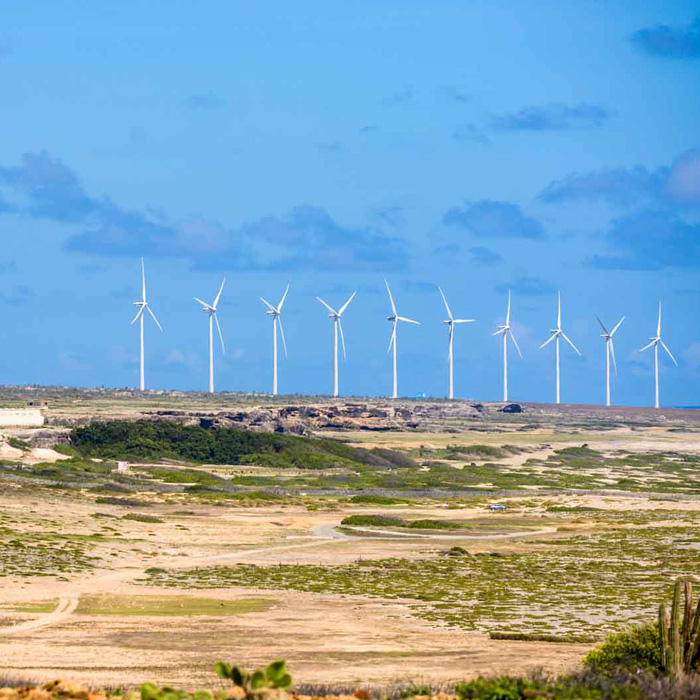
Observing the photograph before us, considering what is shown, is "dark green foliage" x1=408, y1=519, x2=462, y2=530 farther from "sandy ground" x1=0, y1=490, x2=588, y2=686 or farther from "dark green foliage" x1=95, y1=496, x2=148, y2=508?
"sandy ground" x1=0, y1=490, x2=588, y2=686

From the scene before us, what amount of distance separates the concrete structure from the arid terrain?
390 cm

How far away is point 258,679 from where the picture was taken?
64.6ft

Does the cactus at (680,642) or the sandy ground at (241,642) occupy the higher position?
the cactus at (680,642)

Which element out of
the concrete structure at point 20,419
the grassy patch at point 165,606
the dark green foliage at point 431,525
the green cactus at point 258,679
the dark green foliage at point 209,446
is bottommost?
the dark green foliage at point 431,525

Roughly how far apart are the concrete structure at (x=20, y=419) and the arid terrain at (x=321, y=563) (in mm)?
3899

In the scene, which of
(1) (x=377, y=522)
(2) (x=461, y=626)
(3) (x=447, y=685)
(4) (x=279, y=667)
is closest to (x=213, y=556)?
(1) (x=377, y=522)

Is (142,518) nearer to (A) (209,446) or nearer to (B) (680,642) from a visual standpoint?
(B) (680,642)

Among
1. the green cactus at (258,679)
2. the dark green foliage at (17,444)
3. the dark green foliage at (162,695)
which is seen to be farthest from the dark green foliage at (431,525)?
the green cactus at (258,679)

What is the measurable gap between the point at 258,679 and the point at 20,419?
121589 mm

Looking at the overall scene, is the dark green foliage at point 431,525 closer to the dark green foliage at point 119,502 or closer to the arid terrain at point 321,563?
the arid terrain at point 321,563

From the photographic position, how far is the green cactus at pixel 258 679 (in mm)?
19359

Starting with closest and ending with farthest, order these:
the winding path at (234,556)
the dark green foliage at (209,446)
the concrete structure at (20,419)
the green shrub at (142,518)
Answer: the winding path at (234,556) < the green shrub at (142,518) < the dark green foliage at (209,446) < the concrete structure at (20,419)

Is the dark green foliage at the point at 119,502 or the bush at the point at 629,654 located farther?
the dark green foliage at the point at 119,502

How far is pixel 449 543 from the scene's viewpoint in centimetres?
6938
